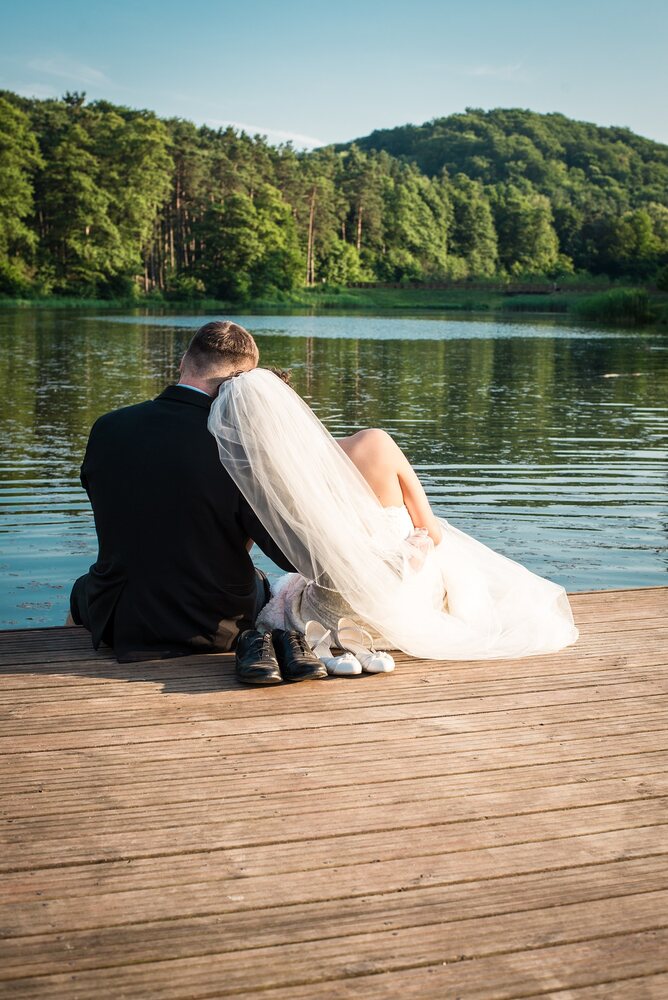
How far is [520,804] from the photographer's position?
8.04 feet

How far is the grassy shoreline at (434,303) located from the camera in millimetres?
45500

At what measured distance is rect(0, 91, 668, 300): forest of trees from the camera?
5991 cm

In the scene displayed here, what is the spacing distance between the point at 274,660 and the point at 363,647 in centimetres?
44

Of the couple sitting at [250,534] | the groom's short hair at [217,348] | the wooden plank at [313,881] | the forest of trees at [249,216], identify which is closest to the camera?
the wooden plank at [313,881]

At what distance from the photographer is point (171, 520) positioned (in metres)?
3.31

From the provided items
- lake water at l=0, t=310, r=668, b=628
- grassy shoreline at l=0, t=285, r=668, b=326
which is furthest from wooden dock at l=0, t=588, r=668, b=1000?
grassy shoreline at l=0, t=285, r=668, b=326

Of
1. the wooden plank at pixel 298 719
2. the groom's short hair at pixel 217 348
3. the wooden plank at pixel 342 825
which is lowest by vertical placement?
the wooden plank at pixel 298 719

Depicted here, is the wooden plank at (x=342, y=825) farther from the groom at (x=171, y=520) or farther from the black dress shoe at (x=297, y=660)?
the groom at (x=171, y=520)

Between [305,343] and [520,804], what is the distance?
30.3 metres

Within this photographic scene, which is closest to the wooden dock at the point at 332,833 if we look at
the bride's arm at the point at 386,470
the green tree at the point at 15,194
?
the bride's arm at the point at 386,470

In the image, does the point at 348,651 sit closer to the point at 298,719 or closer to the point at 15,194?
the point at 298,719

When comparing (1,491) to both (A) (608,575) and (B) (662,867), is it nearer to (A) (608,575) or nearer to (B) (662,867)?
(A) (608,575)

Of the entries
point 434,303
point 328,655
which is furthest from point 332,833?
point 434,303

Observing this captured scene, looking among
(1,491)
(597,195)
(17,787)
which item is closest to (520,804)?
(17,787)
